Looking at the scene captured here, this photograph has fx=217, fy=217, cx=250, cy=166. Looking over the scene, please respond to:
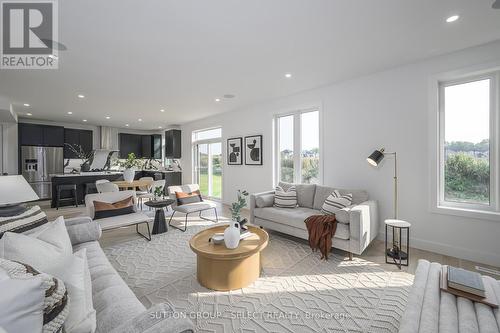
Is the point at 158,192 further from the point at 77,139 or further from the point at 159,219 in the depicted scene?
the point at 77,139

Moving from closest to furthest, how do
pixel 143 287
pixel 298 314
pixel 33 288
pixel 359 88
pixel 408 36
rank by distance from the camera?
pixel 33 288, pixel 298 314, pixel 143 287, pixel 408 36, pixel 359 88

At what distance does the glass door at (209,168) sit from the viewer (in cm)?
697

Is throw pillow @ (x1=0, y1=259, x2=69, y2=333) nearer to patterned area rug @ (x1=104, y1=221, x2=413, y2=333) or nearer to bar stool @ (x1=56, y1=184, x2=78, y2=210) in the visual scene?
patterned area rug @ (x1=104, y1=221, x2=413, y2=333)

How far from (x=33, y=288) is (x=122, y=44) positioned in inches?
107

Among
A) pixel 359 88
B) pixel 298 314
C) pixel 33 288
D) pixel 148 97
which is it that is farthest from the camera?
pixel 148 97

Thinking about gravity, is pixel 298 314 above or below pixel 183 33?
below

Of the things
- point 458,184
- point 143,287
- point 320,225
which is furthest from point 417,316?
point 458,184

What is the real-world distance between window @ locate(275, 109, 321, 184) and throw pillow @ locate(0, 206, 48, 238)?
3959mm

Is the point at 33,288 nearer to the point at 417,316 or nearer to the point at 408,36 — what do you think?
the point at 417,316

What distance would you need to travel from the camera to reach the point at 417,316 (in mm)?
1198

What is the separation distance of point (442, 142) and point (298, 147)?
230 cm

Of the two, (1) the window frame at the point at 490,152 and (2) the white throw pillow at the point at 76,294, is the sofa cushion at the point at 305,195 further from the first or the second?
(2) the white throw pillow at the point at 76,294

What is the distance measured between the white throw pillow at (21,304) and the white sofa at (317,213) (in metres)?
2.80

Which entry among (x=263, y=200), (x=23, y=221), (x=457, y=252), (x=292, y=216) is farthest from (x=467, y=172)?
(x=23, y=221)
